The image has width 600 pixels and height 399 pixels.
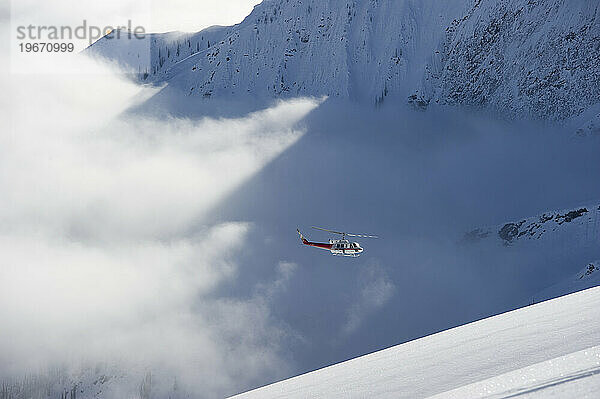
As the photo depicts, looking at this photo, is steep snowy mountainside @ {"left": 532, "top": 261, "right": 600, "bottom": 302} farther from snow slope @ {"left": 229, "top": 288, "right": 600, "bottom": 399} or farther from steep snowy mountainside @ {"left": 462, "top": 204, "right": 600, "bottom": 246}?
snow slope @ {"left": 229, "top": 288, "right": 600, "bottom": 399}

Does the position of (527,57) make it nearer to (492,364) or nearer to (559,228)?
(559,228)

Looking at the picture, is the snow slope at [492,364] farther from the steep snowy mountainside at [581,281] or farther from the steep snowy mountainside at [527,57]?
the steep snowy mountainside at [527,57]

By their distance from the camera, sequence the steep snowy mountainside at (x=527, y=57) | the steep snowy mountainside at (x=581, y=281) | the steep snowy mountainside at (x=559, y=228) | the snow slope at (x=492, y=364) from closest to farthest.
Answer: the snow slope at (x=492, y=364) < the steep snowy mountainside at (x=581, y=281) < the steep snowy mountainside at (x=559, y=228) < the steep snowy mountainside at (x=527, y=57)

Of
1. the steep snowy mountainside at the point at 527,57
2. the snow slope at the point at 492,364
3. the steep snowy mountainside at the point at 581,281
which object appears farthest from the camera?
the steep snowy mountainside at the point at 527,57

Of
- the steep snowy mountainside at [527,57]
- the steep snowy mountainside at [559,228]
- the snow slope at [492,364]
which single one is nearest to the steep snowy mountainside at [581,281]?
the steep snowy mountainside at [559,228]

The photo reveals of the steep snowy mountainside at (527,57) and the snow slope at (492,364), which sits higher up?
the steep snowy mountainside at (527,57)

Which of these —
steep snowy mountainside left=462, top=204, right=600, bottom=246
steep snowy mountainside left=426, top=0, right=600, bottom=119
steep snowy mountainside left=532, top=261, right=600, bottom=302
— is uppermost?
steep snowy mountainside left=426, top=0, right=600, bottom=119

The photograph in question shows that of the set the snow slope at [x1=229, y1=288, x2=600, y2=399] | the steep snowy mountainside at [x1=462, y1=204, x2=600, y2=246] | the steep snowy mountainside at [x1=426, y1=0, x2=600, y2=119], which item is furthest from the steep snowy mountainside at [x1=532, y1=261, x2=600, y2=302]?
the steep snowy mountainside at [x1=426, y1=0, x2=600, y2=119]

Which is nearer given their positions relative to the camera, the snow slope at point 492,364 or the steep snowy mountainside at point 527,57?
the snow slope at point 492,364

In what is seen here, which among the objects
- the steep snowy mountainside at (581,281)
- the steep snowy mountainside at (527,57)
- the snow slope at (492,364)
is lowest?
the snow slope at (492,364)
